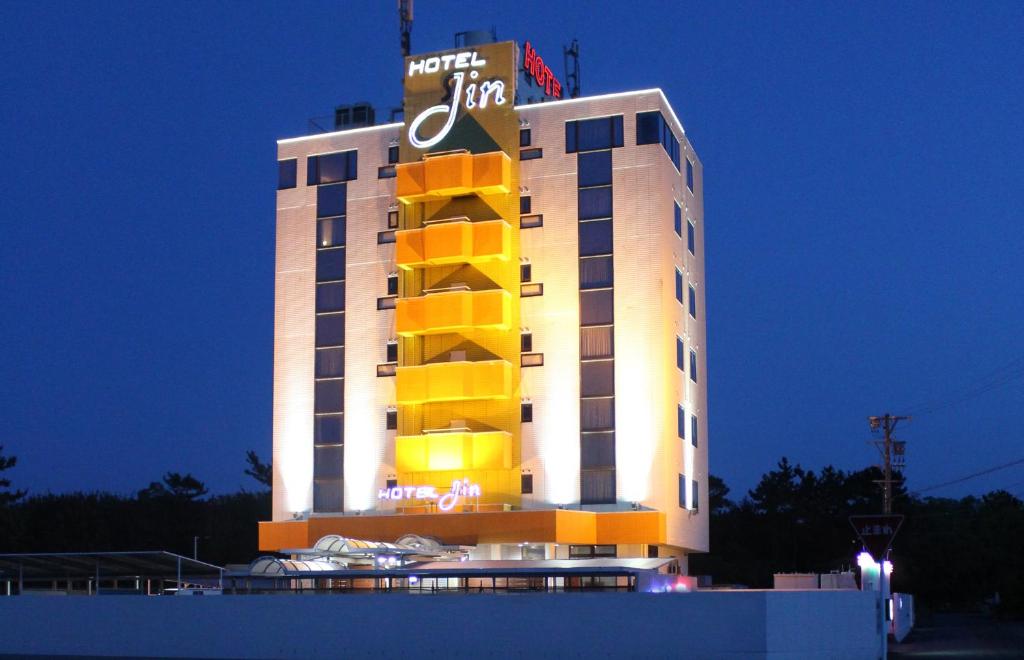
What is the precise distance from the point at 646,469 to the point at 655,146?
1788 centimetres

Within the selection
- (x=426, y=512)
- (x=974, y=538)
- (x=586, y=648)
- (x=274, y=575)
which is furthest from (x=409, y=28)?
(x=974, y=538)

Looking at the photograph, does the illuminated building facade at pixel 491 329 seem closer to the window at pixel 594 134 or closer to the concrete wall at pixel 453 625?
the window at pixel 594 134

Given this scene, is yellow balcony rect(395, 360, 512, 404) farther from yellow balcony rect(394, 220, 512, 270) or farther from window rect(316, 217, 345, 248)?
window rect(316, 217, 345, 248)

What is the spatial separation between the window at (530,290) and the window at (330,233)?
11.8 m

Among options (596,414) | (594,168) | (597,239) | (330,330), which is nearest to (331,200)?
(330,330)

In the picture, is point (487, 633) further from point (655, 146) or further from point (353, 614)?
point (655, 146)

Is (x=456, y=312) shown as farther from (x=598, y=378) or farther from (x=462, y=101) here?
(x=462, y=101)

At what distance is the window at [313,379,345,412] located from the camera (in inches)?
2965

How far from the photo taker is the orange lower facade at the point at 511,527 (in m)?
65.1

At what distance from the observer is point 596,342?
233 feet

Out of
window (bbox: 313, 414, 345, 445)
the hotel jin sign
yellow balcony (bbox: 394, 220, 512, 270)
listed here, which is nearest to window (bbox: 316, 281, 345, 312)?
yellow balcony (bbox: 394, 220, 512, 270)

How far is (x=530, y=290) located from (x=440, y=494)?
41.1ft

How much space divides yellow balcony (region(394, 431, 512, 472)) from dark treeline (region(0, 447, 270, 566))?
48801 mm

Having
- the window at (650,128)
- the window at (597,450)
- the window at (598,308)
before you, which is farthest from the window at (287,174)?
the window at (597,450)
